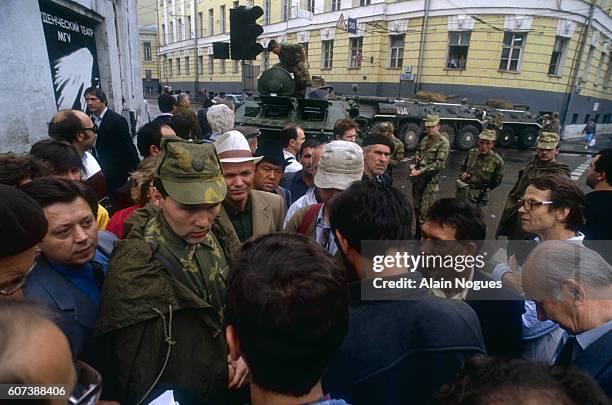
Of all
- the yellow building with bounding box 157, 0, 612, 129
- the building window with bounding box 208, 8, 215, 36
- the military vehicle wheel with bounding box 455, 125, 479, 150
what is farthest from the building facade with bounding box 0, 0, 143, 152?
the building window with bounding box 208, 8, 215, 36

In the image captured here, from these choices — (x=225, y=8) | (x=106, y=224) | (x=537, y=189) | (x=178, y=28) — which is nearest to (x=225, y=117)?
(x=106, y=224)

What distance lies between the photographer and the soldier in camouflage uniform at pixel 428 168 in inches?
219

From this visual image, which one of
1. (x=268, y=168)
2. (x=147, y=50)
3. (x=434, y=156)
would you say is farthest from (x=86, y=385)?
(x=147, y=50)

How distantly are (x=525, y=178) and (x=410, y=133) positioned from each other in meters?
9.20

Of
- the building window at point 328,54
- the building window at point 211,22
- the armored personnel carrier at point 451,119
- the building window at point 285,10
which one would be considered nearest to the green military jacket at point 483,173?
the armored personnel carrier at point 451,119

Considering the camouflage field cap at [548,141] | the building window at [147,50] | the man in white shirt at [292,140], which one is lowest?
the man in white shirt at [292,140]

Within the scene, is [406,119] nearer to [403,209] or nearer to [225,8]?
[403,209]

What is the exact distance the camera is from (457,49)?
2016 centimetres

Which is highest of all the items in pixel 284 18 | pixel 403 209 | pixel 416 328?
pixel 284 18

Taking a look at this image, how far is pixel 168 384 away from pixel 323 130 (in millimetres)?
6197

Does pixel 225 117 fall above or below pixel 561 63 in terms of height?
below

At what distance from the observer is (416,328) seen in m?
1.17

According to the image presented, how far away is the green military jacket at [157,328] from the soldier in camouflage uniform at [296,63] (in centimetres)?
579

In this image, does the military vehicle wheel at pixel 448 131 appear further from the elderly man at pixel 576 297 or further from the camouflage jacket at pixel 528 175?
the elderly man at pixel 576 297
